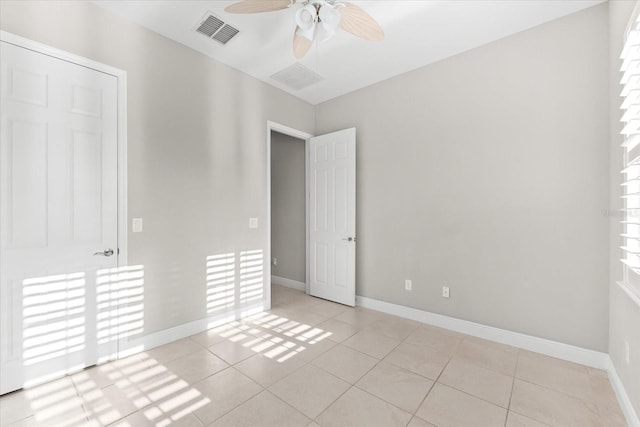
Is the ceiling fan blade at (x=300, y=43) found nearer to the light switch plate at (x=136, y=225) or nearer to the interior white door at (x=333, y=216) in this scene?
the interior white door at (x=333, y=216)

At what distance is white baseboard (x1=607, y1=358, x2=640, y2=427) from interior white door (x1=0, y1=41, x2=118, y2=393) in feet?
12.0

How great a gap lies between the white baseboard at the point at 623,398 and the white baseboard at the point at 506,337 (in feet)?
0.45

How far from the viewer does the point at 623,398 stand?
182 cm

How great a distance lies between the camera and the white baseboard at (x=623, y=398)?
5.31 feet

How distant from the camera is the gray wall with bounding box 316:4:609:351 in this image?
233 centimetres

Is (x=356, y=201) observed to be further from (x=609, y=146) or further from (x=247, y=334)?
(x=609, y=146)

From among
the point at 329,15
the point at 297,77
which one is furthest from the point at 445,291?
the point at 297,77

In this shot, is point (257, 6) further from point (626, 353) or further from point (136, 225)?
point (626, 353)

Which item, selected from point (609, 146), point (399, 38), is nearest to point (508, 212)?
point (609, 146)

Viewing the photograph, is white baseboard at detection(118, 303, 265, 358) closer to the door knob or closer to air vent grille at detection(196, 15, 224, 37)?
the door knob

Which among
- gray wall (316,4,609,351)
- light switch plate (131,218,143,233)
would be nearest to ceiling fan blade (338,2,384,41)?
gray wall (316,4,609,351)

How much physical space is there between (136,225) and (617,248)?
3847 mm

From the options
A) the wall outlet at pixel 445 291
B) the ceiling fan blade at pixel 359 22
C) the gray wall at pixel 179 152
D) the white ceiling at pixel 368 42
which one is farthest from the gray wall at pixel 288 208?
the ceiling fan blade at pixel 359 22

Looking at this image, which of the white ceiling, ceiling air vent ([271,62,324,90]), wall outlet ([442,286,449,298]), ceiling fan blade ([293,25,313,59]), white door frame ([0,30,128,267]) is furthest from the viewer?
ceiling air vent ([271,62,324,90])
